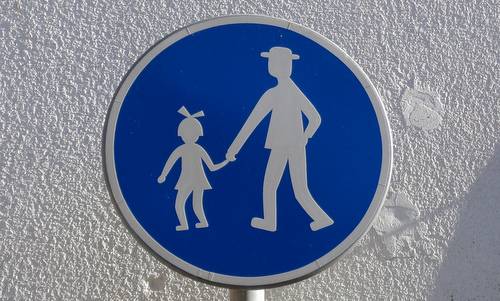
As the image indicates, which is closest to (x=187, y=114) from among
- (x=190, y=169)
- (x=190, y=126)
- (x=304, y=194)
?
(x=190, y=126)

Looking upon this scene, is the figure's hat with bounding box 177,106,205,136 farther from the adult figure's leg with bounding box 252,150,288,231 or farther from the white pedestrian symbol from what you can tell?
the adult figure's leg with bounding box 252,150,288,231

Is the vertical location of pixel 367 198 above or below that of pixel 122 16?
below

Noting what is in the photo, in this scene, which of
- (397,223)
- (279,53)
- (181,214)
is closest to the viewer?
(181,214)

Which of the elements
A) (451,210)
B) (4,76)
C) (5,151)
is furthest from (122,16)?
(451,210)

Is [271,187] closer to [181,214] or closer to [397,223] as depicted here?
[181,214]

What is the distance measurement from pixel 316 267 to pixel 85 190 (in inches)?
32.8

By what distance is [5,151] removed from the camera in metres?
2.22

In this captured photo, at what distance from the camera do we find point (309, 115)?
1.80 meters

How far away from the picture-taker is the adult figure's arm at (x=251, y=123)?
1756mm

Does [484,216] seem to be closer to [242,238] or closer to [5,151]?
[242,238]

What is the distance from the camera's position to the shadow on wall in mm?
2336

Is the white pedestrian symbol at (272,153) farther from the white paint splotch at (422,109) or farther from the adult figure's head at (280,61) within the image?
the white paint splotch at (422,109)

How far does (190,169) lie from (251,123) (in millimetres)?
186

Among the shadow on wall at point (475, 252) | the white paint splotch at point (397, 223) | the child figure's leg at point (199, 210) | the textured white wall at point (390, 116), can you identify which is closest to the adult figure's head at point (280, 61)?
the child figure's leg at point (199, 210)
